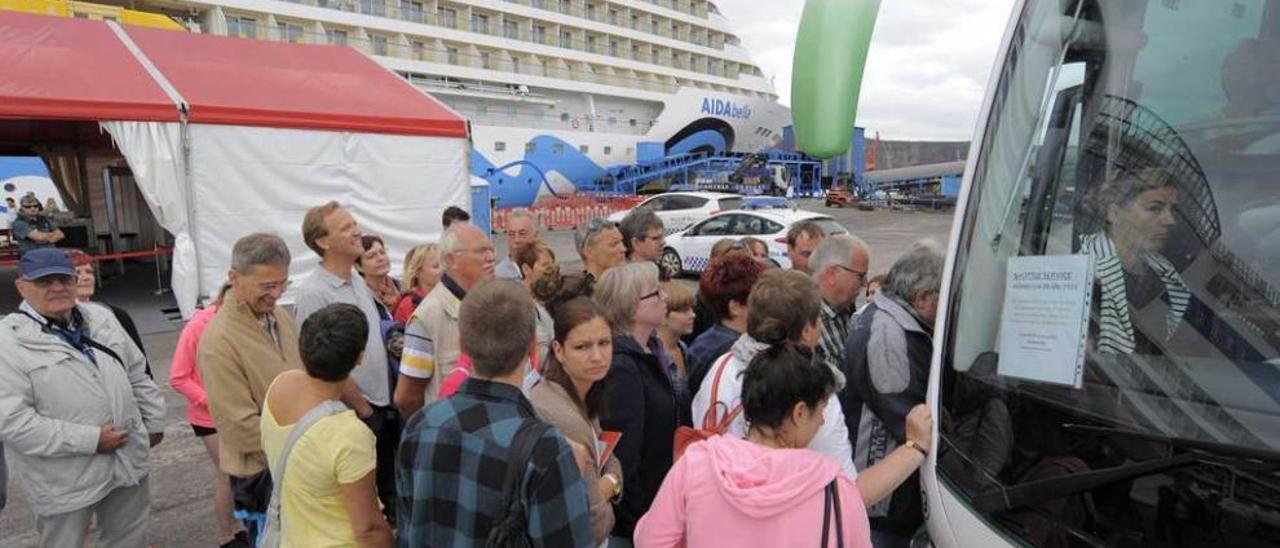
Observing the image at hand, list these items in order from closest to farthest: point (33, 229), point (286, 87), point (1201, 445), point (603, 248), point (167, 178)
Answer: point (1201, 445) → point (603, 248) → point (167, 178) → point (286, 87) → point (33, 229)

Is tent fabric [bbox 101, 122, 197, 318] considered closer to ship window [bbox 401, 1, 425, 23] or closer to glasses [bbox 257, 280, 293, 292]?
glasses [bbox 257, 280, 293, 292]

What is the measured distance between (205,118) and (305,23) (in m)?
26.0

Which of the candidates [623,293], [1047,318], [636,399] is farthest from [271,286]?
[1047,318]

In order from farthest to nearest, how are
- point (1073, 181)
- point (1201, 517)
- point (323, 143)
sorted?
point (323, 143), point (1073, 181), point (1201, 517)

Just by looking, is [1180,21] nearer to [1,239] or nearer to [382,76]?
[382,76]

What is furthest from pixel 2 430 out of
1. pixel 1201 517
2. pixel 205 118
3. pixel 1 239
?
pixel 1 239

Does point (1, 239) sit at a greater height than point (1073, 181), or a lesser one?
lesser

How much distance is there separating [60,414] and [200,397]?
536mm

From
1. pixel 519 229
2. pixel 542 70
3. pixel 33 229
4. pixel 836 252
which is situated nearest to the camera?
pixel 836 252

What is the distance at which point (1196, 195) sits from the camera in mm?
1366

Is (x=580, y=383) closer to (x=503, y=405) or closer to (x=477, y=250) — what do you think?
(x=503, y=405)

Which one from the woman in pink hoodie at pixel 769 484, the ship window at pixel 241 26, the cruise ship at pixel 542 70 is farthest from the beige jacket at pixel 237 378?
the ship window at pixel 241 26

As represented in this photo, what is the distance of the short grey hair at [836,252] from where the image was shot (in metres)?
2.97

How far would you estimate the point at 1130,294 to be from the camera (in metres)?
1.37
